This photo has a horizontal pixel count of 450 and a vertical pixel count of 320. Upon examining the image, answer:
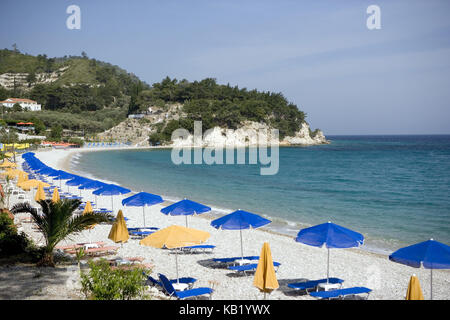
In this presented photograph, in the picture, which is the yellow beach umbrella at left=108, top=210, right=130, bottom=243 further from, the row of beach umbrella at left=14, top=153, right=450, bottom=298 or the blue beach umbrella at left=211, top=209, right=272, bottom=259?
the blue beach umbrella at left=211, top=209, right=272, bottom=259

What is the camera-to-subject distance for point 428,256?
6902 millimetres

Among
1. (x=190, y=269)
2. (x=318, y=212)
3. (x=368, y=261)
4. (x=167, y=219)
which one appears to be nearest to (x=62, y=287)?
(x=190, y=269)

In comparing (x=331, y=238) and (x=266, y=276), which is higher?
(x=331, y=238)

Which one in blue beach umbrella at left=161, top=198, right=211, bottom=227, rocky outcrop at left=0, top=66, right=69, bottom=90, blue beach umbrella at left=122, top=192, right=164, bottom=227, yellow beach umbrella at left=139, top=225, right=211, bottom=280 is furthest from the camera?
rocky outcrop at left=0, top=66, right=69, bottom=90

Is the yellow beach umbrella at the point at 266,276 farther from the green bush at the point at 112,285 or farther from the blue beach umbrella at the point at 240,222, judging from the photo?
the blue beach umbrella at the point at 240,222


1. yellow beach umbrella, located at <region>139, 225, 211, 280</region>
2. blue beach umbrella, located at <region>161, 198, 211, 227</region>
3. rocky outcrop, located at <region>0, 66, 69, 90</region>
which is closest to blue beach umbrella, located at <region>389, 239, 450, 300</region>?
yellow beach umbrella, located at <region>139, 225, 211, 280</region>

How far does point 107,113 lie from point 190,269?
398 feet

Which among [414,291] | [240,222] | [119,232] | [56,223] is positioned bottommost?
[119,232]

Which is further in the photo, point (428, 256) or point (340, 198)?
point (340, 198)

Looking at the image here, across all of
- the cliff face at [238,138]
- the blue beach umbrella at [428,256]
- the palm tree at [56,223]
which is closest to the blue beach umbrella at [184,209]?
the palm tree at [56,223]

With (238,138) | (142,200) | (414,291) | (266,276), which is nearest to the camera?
(414,291)

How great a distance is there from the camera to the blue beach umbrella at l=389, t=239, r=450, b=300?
22.3 ft

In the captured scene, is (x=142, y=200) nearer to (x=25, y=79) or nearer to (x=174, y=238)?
(x=174, y=238)

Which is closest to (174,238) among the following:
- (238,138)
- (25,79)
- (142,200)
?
(142,200)
